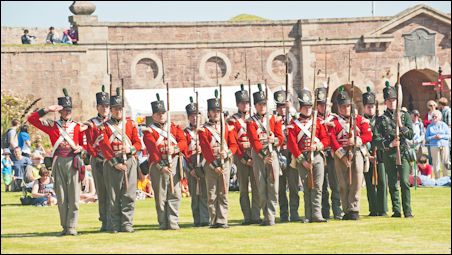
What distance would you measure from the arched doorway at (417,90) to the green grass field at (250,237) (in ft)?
77.8

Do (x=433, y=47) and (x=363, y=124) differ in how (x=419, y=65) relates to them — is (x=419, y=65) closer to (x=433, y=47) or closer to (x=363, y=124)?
(x=433, y=47)

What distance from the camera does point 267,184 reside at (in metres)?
17.7

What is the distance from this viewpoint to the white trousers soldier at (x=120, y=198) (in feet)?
56.1

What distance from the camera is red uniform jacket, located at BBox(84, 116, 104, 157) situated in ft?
56.5

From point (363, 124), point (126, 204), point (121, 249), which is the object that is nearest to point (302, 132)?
point (363, 124)

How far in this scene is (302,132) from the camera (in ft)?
58.4

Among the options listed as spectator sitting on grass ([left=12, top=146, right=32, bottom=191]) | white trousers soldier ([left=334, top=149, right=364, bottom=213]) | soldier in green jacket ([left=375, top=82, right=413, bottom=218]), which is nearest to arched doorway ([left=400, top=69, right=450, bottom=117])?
spectator sitting on grass ([left=12, top=146, right=32, bottom=191])

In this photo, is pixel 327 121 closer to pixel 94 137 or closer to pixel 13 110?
pixel 94 137

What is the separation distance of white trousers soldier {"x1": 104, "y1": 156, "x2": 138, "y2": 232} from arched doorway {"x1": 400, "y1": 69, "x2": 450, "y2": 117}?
27.3 metres

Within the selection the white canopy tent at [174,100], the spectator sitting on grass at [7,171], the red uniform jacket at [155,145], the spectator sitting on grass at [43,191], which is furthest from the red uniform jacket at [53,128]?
the white canopy tent at [174,100]

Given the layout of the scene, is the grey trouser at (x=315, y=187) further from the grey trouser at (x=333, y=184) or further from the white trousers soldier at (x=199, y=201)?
the white trousers soldier at (x=199, y=201)

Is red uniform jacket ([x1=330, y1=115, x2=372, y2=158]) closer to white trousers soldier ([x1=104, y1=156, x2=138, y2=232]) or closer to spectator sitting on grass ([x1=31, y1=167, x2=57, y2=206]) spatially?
white trousers soldier ([x1=104, y1=156, x2=138, y2=232])

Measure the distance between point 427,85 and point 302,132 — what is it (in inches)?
1030

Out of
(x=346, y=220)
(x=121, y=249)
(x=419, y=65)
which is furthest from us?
(x=419, y=65)
